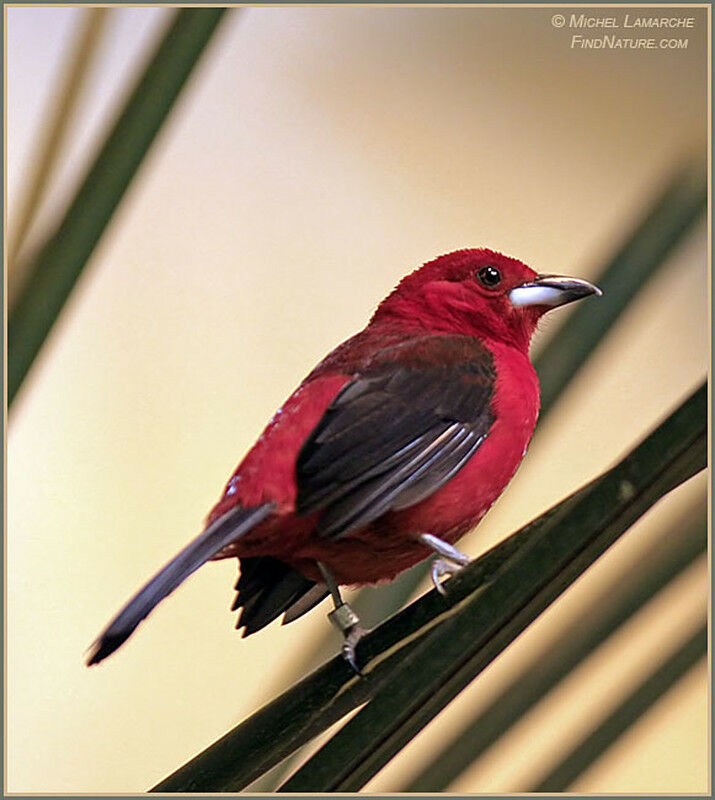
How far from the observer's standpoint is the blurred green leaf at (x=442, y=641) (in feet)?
1.99

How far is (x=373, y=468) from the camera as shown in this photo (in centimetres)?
111

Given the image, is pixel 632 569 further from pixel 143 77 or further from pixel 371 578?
pixel 143 77

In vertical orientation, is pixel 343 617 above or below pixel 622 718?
below

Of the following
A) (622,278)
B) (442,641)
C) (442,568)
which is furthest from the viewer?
(442,568)

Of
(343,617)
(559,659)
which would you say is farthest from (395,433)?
(559,659)

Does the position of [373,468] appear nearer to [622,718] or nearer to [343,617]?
[343,617]

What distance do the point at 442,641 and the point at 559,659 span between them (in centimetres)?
31

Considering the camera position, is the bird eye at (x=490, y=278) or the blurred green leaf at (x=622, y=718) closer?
the blurred green leaf at (x=622, y=718)

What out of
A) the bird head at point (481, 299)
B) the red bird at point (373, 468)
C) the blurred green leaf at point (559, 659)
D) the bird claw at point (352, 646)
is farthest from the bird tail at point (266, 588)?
the bird head at point (481, 299)

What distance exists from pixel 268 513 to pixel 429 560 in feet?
0.75

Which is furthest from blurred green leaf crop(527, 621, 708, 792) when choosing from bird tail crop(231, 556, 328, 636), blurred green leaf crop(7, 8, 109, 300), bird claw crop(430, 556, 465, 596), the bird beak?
blurred green leaf crop(7, 8, 109, 300)

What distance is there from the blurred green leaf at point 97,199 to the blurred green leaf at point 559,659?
0.48 meters

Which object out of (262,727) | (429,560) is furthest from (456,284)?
(262,727)

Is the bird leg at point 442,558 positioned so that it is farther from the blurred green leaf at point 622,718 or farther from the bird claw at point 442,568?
the blurred green leaf at point 622,718
